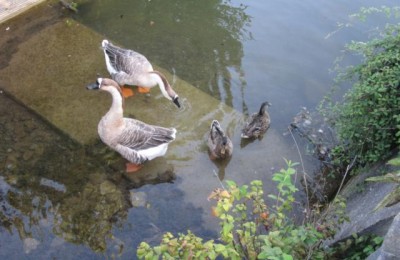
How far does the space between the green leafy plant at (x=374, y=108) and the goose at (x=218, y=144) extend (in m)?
1.52

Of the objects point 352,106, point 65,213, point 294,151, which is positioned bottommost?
point 65,213

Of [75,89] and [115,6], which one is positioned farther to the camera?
[115,6]

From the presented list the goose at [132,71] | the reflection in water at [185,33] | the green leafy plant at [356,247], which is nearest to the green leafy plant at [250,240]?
the green leafy plant at [356,247]

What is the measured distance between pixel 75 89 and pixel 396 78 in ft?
15.9

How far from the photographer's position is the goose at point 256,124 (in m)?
6.67

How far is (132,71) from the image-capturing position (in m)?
7.09

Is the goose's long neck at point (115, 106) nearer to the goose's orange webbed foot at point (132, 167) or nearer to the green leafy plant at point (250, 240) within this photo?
the goose's orange webbed foot at point (132, 167)

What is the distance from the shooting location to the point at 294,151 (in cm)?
681

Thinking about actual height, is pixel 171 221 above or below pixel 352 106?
below

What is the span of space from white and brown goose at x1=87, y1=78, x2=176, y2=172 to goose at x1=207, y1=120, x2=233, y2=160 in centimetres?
58

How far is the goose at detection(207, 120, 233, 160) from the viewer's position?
6.17m

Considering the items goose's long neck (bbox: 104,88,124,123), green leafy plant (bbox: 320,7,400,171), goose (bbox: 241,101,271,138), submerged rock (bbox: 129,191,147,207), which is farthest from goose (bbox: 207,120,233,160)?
green leafy plant (bbox: 320,7,400,171)

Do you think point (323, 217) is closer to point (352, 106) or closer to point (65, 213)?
point (352, 106)

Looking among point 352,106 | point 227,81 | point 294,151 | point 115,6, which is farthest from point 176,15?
point 352,106
